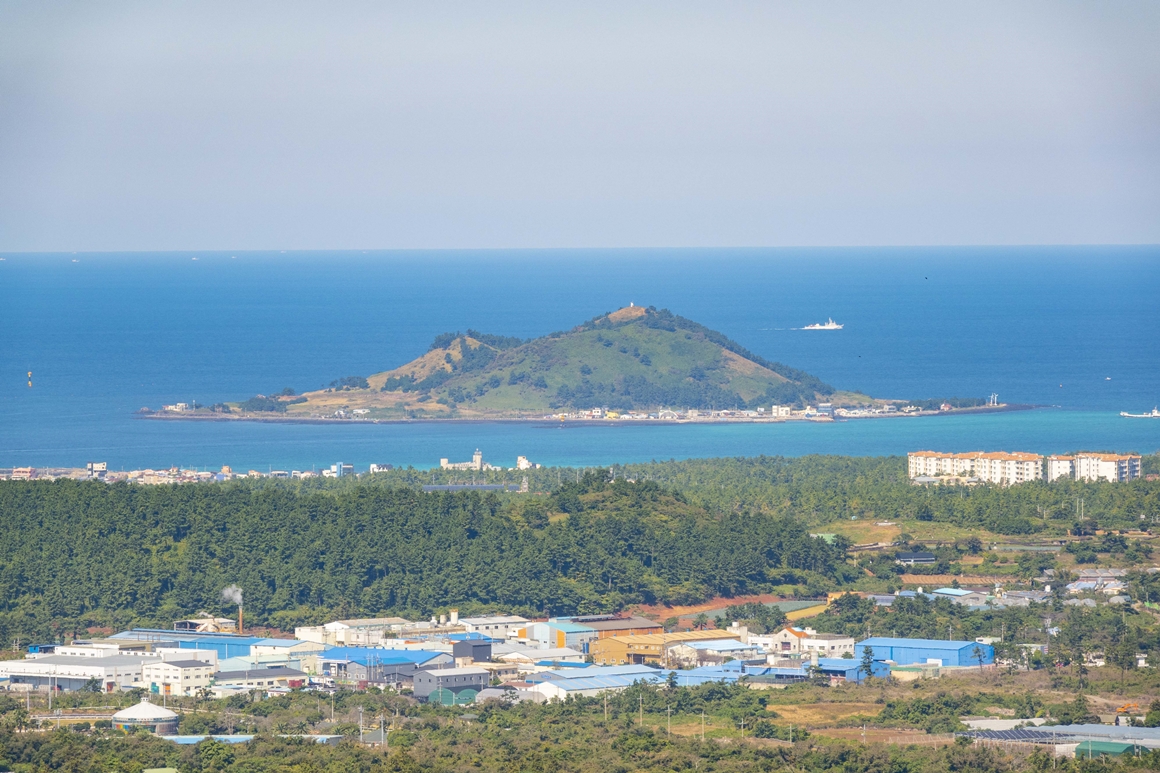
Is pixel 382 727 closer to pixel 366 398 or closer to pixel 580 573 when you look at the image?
pixel 580 573

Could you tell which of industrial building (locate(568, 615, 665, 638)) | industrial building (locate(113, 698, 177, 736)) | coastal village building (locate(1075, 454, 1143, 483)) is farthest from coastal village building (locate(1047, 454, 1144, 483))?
industrial building (locate(113, 698, 177, 736))

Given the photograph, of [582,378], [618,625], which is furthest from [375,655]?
[582,378]

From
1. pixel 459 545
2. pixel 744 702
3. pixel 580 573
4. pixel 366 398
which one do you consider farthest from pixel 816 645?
pixel 366 398

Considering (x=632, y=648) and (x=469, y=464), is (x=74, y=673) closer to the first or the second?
(x=632, y=648)

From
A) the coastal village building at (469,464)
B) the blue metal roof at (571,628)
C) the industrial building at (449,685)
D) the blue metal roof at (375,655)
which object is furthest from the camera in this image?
the coastal village building at (469,464)

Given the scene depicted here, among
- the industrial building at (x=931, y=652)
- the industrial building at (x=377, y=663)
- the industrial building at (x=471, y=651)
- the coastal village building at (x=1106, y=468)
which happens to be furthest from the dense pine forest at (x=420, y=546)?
the industrial building at (x=931, y=652)

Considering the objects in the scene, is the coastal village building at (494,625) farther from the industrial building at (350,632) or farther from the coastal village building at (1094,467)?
the coastal village building at (1094,467)

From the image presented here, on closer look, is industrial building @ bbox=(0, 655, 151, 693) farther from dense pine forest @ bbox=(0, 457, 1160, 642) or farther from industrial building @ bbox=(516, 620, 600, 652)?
industrial building @ bbox=(516, 620, 600, 652)
